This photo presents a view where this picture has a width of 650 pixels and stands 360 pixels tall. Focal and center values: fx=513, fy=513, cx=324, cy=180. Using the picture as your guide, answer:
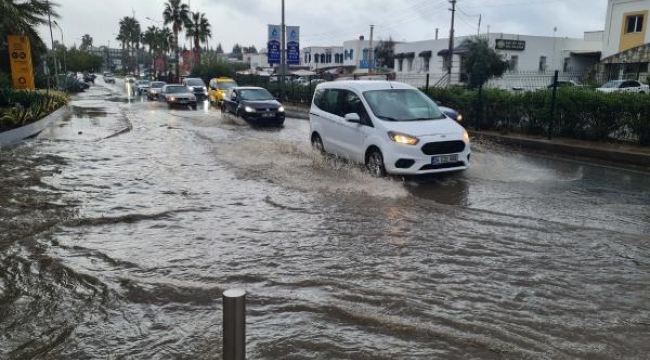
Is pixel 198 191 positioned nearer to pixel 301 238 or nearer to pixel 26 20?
pixel 301 238

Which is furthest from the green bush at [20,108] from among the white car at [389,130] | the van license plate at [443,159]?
the van license plate at [443,159]

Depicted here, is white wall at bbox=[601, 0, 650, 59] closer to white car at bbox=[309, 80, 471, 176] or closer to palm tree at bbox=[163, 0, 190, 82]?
white car at bbox=[309, 80, 471, 176]

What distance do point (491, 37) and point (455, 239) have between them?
43.5m

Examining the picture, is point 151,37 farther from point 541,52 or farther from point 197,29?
point 541,52

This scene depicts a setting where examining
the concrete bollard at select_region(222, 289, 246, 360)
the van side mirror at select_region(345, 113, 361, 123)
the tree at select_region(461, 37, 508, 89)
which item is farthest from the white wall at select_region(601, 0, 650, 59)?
the concrete bollard at select_region(222, 289, 246, 360)

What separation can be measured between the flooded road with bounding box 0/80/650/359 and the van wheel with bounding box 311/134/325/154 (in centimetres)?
125

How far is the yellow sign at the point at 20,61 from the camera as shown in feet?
68.7

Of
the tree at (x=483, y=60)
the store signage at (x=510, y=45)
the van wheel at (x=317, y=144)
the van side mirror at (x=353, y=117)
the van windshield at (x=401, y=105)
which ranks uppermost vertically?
the store signage at (x=510, y=45)

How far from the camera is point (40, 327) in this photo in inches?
154

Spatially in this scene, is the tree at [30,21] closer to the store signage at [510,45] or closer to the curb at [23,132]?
the curb at [23,132]

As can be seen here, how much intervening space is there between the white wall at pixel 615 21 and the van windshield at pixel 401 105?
36.8 m

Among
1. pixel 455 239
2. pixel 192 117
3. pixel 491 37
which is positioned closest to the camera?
pixel 455 239

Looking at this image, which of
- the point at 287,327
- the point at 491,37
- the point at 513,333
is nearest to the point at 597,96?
the point at 513,333

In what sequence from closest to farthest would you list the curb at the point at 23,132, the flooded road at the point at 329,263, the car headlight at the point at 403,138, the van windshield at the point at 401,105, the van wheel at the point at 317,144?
the flooded road at the point at 329,263
the car headlight at the point at 403,138
the van windshield at the point at 401,105
the van wheel at the point at 317,144
the curb at the point at 23,132
